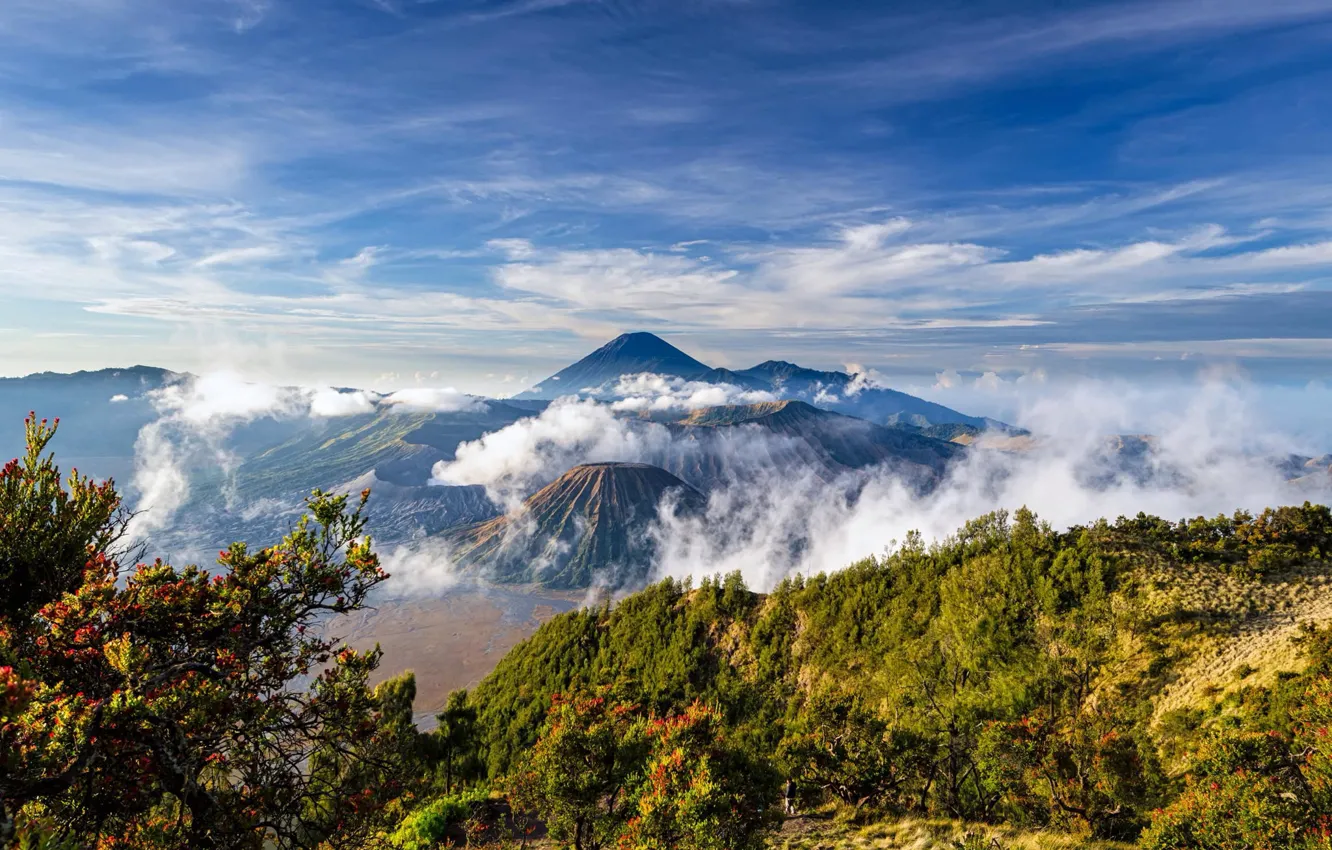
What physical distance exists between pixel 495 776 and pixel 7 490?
278 ft

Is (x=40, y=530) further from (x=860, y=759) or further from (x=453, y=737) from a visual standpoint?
(x=453, y=737)

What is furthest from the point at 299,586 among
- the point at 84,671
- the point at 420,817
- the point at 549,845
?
the point at 549,845

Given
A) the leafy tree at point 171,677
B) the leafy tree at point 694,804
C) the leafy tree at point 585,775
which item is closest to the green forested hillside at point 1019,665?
the leafy tree at point 585,775

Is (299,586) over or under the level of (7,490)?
under

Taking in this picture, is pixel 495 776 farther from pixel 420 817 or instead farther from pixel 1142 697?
pixel 1142 697

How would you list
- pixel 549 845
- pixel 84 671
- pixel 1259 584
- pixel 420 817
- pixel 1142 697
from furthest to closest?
pixel 1259 584
pixel 1142 697
pixel 549 845
pixel 420 817
pixel 84 671

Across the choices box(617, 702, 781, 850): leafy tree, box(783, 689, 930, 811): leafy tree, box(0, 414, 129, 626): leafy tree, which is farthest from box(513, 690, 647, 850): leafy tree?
box(0, 414, 129, 626): leafy tree

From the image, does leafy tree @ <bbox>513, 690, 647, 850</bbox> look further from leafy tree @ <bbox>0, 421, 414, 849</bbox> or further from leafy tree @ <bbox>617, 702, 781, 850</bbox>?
leafy tree @ <bbox>0, 421, 414, 849</bbox>

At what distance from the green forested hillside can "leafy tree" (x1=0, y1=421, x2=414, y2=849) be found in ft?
83.6

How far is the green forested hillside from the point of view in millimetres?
29688

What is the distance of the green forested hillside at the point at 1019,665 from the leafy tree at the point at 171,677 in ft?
83.6

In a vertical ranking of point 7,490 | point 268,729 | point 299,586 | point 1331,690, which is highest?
point 7,490

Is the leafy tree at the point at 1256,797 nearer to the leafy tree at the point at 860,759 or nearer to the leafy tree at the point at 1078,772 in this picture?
the leafy tree at the point at 1078,772

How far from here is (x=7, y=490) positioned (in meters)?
11.1
